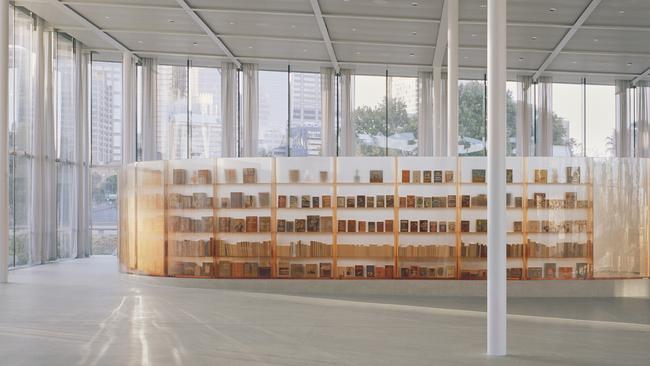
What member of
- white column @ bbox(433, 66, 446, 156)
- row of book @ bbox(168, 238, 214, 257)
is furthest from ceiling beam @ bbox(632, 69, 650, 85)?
row of book @ bbox(168, 238, 214, 257)

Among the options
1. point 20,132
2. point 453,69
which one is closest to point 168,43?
point 20,132

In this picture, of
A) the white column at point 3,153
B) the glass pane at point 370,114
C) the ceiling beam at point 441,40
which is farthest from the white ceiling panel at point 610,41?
the white column at point 3,153

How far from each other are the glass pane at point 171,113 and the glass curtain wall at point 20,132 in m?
5.46

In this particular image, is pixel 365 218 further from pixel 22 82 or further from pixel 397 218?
pixel 22 82

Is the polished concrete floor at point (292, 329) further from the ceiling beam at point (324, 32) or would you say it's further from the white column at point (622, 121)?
the white column at point (622, 121)

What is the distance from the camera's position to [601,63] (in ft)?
74.7

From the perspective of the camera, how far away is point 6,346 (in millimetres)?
7586

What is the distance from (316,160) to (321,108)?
11521 mm

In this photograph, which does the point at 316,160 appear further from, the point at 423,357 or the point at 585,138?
the point at 585,138

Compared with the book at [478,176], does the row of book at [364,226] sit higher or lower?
lower

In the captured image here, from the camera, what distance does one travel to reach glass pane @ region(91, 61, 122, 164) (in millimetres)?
23312

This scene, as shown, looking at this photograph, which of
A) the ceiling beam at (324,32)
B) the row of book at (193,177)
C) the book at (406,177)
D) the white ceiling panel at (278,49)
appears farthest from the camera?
the white ceiling panel at (278,49)

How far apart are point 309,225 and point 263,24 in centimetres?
779

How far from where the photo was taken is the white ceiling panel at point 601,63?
21914 millimetres
